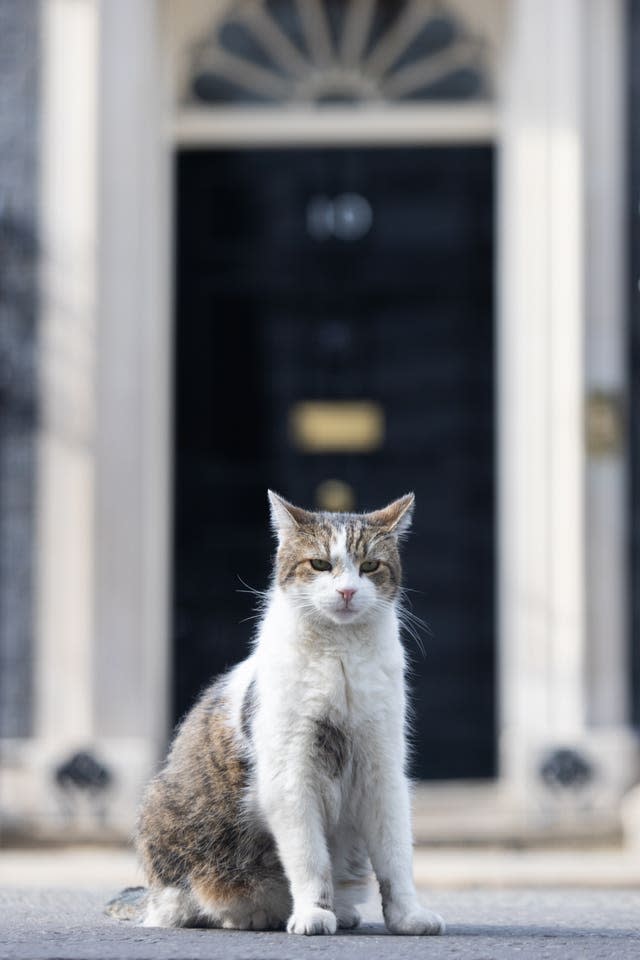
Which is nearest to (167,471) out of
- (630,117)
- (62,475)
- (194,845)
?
(62,475)

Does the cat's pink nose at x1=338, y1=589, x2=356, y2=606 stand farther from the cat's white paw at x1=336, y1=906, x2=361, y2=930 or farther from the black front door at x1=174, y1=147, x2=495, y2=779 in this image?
the black front door at x1=174, y1=147, x2=495, y2=779

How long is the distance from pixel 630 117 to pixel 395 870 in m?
6.53

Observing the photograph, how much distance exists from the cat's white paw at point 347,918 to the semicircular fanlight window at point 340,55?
6749 millimetres

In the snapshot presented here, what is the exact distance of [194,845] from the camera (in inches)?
181

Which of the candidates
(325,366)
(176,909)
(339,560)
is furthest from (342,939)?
(325,366)

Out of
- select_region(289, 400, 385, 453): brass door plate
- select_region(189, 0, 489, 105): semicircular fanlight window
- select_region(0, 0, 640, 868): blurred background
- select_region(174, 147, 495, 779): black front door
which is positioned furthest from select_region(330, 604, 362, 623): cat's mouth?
select_region(189, 0, 489, 105): semicircular fanlight window

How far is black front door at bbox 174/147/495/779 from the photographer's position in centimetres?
1041

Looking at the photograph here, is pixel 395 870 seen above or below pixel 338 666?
below

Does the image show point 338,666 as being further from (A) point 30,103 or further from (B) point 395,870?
(A) point 30,103

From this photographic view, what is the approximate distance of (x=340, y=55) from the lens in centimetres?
1059

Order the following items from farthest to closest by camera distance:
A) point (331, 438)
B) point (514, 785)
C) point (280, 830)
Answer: point (331, 438), point (514, 785), point (280, 830)

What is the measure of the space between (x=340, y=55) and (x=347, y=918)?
6.92 meters

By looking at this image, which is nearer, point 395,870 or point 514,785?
point 395,870

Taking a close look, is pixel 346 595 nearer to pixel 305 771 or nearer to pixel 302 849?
pixel 305 771
